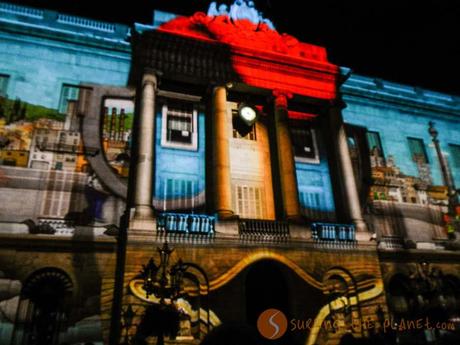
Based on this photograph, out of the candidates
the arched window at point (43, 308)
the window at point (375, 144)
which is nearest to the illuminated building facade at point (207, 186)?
the arched window at point (43, 308)

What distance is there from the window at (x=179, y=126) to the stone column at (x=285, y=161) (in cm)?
472

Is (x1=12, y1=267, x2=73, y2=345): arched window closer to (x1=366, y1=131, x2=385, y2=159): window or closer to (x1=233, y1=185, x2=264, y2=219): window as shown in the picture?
(x1=233, y1=185, x2=264, y2=219): window

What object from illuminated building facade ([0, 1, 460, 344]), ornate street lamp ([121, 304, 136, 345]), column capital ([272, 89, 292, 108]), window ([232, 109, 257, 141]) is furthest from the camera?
window ([232, 109, 257, 141])

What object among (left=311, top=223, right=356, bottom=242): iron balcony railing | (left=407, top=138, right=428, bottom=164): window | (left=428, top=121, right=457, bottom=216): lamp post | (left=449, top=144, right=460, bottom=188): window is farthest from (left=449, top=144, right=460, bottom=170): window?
(left=311, top=223, right=356, bottom=242): iron balcony railing

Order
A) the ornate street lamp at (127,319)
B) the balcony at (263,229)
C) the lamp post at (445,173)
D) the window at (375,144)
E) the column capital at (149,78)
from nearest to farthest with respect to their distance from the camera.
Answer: the ornate street lamp at (127,319) → the balcony at (263,229) → the column capital at (149,78) → the window at (375,144) → the lamp post at (445,173)

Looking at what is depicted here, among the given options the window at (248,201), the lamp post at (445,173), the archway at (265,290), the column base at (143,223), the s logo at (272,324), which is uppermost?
the lamp post at (445,173)

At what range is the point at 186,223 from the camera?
16156mm

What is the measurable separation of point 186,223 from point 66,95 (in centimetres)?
941

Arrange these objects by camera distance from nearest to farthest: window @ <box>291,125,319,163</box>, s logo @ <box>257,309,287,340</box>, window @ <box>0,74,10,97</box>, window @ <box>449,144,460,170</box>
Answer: s logo @ <box>257,309,287,340</box> < window @ <box>0,74,10,97</box> < window @ <box>291,125,319,163</box> < window @ <box>449,144,460,170</box>

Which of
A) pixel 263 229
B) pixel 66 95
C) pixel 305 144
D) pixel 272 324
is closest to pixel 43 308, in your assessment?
pixel 272 324

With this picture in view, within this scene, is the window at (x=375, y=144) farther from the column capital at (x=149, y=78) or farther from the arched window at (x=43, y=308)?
the arched window at (x=43, y=308)

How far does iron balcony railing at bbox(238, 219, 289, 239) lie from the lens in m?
16.7

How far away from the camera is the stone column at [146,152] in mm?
15889

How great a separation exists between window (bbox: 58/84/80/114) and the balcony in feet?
35.1
